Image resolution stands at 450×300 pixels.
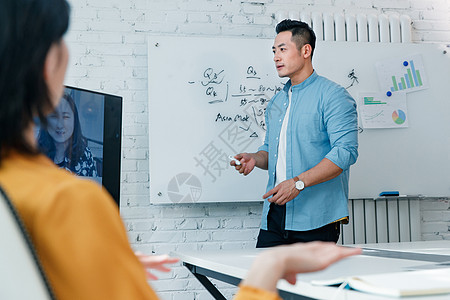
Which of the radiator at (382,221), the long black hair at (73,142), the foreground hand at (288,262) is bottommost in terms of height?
the radiator at (382,221)

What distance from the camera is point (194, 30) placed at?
3.62 metres

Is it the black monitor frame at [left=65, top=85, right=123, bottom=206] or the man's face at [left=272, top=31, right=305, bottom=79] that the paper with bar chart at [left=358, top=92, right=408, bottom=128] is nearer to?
the man's face at [left=272, top=31, right=305, bottom=79]

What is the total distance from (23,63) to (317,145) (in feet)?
7.31

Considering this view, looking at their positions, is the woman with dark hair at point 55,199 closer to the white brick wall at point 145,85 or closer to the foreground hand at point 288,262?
the foreground hand at point 288,262

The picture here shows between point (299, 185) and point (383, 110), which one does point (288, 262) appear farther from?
point (383, 110)

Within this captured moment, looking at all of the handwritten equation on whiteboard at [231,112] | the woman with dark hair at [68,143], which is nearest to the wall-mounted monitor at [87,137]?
the woman with dark hair at [68,143]

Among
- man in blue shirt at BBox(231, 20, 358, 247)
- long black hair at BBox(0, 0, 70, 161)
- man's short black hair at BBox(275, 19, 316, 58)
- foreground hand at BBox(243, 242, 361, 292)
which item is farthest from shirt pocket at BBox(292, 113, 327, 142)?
long black hair at BBox(0, 0, 70, 161)

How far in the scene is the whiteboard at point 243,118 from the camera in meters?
3.42

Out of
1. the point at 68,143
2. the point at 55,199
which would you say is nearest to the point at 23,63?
the point at 55,199

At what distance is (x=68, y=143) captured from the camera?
7.69ft

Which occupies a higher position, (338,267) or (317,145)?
(317,145)

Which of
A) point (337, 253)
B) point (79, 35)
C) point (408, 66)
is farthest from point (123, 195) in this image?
point (337, 253)

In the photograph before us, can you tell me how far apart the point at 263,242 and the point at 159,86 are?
1.19 meters

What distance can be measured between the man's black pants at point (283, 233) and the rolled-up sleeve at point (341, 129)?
31 cm
